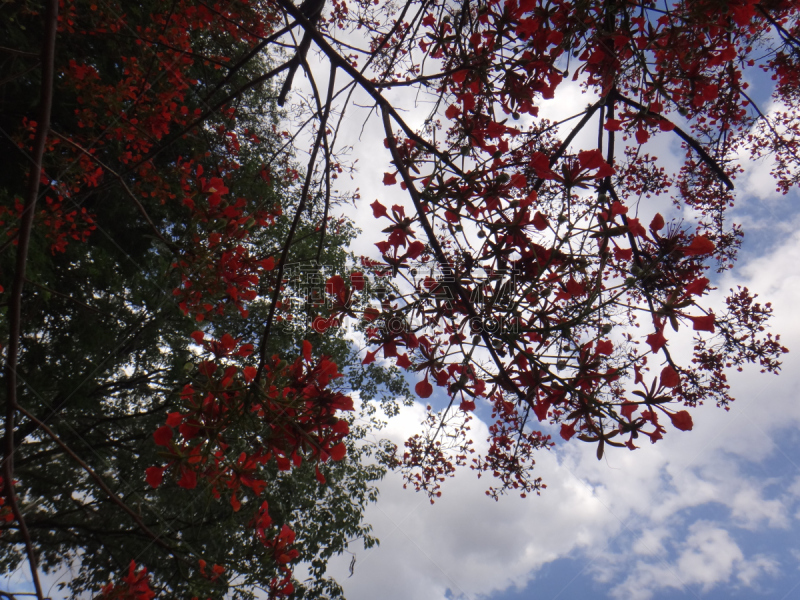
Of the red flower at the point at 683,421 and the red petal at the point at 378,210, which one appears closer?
the red flower at the point at 683,421

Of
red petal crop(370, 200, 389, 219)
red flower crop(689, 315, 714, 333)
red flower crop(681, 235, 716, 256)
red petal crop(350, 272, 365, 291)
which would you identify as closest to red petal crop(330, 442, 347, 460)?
red petal crop(350, 272, 365, 291)

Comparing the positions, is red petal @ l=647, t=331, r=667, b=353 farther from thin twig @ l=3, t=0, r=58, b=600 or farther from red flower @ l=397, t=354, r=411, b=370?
thin twig @ l=3, t=0, r=58, b=600

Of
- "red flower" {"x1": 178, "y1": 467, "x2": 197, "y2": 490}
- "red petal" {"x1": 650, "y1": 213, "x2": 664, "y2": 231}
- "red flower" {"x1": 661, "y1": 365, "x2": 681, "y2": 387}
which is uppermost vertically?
"red petal" {"x1": 650, "y1": 213, "x2": 664, "y2": 231}

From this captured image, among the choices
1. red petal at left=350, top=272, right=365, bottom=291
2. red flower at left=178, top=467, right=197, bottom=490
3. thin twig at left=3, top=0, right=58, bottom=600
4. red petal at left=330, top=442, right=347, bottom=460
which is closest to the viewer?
thin twig at left=3, top=0, right=58, bottom=600

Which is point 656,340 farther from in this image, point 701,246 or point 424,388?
point 424,388

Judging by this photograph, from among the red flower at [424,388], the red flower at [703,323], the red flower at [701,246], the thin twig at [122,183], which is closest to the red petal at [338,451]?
the red flower at [424,388]

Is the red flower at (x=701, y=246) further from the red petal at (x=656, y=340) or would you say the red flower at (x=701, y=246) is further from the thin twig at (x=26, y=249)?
the thin twig at (x=26, y=249)

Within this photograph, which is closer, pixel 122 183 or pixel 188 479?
pixel 188 479

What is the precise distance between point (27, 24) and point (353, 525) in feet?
18.9

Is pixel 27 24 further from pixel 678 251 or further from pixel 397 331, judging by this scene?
pixel 678 251

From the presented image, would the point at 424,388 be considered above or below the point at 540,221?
below

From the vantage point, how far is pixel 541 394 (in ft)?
4.20

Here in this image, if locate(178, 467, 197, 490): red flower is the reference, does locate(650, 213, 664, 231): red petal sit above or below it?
above

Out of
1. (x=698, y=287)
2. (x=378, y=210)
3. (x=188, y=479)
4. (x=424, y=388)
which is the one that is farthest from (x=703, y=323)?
(x=188, y=479)
